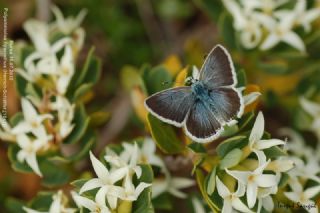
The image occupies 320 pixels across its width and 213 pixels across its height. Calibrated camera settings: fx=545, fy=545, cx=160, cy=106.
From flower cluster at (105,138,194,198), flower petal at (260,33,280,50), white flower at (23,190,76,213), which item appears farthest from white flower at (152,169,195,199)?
flower petal at (260,33,280,50)

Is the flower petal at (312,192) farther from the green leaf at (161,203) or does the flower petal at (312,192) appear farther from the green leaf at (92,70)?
the green leaf at (92,70)

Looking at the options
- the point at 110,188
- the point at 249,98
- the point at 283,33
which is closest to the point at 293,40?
the point at 283,33

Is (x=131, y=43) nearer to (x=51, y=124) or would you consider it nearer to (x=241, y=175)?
(x=51, y=124)

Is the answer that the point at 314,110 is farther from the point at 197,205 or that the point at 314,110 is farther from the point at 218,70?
the point at 218,70

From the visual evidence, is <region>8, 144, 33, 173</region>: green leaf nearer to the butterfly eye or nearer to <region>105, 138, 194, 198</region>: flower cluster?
<region>105, 138, 194, 198</region>: flower cluster

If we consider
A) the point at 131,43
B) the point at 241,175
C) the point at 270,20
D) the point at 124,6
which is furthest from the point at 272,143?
the point at 124,6

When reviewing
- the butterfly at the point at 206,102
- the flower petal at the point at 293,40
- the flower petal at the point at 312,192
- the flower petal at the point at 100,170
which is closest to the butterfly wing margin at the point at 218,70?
the butterfly at the point at 206,102
